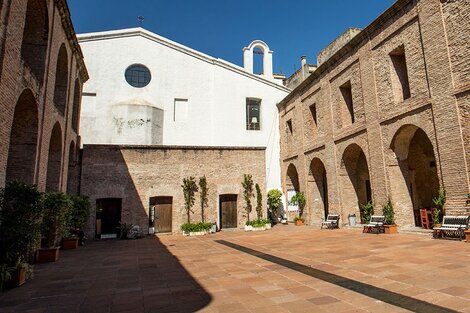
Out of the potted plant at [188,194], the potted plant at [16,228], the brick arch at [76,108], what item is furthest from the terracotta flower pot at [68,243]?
the potted plant at [188,194]

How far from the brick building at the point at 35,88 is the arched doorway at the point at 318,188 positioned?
528 inches

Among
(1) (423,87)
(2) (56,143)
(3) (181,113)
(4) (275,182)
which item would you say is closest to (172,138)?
(3) (181,113)

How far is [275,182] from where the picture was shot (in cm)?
2197

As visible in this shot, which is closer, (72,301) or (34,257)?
(72,301)

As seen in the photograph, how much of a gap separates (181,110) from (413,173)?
14882 mm

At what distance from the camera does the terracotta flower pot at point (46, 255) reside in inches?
347

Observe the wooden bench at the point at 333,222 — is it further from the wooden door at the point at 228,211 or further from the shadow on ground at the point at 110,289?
the shadow on ground at the point at 110,289

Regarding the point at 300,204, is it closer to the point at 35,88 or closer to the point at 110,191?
the point at 110,191

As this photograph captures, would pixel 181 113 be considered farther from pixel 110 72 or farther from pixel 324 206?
pixel 324 206

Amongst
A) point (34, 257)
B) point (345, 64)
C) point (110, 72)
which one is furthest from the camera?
point (110, 72)

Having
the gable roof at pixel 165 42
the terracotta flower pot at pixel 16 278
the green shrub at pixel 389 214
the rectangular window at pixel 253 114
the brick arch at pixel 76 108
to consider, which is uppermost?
the gable roof at pixel 165 42

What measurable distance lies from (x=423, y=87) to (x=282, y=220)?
40.9 feet

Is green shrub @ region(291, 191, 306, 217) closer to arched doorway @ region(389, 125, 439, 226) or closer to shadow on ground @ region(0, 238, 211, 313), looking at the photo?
arched doorway @ region(389, 125, 439, 226)

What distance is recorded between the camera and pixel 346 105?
16.0 m
